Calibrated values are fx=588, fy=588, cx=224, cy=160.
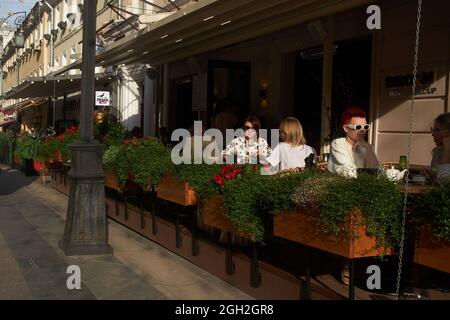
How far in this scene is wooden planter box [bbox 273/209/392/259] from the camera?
3.80 metres

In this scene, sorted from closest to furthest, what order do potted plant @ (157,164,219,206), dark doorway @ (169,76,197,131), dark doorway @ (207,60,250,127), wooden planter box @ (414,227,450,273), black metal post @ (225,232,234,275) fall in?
wooden planter box @ (414,227,450,273)
black metal post @ (225,232,234,275)
potted plant @ (157,164,219,206)
dark doorway @ (207,60,250,127)
dark doorway @ (169,76,197,131)

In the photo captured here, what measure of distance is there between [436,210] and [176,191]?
3.58m

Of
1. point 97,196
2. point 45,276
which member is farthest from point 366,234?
point 97,196

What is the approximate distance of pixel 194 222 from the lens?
20.5ft

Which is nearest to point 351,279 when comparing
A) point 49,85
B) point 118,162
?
point 118,162

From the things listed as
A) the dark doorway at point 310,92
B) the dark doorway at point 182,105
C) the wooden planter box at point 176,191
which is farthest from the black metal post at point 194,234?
the dark doorway at point 182,105

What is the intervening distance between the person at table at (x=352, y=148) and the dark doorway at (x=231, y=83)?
241 inches

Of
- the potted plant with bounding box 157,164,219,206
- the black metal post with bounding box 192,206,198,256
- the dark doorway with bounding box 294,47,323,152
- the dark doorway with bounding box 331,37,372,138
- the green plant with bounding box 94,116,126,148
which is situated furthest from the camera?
the dark doorway with bounding box 294,47,323,152

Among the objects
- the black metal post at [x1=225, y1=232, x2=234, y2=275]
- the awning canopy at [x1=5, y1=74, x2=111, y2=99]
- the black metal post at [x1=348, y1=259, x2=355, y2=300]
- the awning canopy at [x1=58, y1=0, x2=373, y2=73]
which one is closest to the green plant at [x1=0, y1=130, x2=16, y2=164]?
the awning canopy at [x1=5, y1=74, x2=111, y2=99]

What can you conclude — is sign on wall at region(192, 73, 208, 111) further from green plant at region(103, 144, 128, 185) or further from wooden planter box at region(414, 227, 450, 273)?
wooden planter box at region(414, 227, 450, 273)

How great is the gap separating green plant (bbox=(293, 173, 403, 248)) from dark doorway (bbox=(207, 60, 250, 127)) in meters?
7.71

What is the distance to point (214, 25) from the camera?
8859mm

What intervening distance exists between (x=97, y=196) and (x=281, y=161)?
2186 mm
